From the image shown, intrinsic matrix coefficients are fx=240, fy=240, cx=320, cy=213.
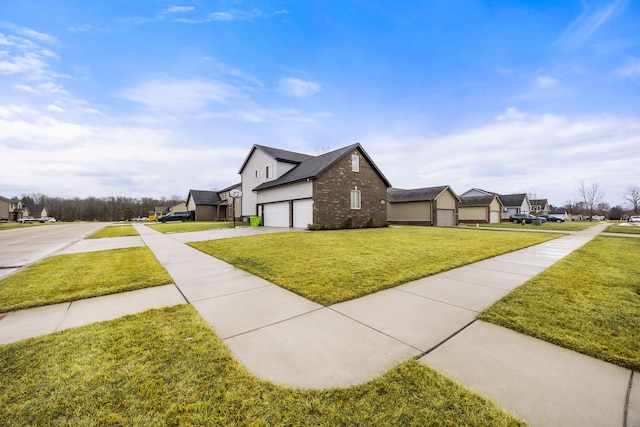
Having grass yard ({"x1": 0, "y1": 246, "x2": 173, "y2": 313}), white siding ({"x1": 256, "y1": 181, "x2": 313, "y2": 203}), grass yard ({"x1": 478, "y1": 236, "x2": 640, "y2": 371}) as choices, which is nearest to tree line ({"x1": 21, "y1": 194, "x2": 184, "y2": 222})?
white siding ({"x1": 256, "y1": 181, "x2": 313, "y2": 203})

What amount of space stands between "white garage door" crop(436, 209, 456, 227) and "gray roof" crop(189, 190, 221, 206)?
35994 millimetres

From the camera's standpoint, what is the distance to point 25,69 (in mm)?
10227

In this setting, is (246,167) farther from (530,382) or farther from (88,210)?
(88,210)

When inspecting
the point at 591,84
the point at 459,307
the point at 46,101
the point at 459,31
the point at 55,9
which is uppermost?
the point at 459,31

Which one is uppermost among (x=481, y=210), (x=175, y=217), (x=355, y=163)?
(x=355, y=163)

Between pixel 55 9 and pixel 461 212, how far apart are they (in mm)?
44036

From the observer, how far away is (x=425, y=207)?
1106 inches

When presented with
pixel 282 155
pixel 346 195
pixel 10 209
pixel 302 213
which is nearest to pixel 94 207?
pixel 10 209

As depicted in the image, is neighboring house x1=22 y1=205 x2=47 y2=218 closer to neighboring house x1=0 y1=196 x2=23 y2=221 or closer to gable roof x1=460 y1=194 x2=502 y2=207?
neighboring house x1=0 y1=196 x2=23 y2=221

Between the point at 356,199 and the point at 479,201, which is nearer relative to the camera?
the point at 356,199

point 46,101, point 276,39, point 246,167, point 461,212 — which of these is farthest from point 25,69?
point 461,212

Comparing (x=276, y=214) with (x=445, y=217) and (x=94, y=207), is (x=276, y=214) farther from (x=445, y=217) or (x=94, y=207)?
(x=94, y=207)

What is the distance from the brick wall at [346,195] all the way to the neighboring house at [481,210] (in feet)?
70.4

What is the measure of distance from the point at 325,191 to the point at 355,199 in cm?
351
